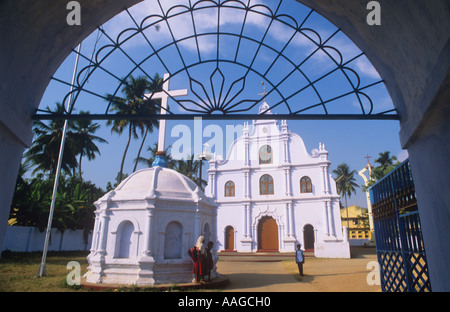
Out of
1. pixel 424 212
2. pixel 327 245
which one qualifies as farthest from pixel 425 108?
pixel 327 245

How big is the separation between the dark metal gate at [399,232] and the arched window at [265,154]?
22091 mm

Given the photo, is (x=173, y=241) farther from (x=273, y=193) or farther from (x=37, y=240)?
(x=273, y=193)

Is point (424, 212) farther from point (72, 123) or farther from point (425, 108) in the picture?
point (72, 123)

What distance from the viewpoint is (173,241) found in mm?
8992

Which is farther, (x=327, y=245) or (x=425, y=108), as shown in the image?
(x=327, y=245)

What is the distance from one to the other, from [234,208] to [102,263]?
18994 millimetres

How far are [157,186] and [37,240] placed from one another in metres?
17.7

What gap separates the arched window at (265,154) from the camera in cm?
2773

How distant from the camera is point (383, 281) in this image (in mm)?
5262

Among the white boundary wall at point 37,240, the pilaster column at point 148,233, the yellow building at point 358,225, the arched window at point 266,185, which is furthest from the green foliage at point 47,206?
→ the yellow building at point 358,225

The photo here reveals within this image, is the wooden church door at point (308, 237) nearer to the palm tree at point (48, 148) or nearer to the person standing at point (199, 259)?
the person standing at point (199, 259)

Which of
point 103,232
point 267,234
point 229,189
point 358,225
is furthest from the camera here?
point 358,225
